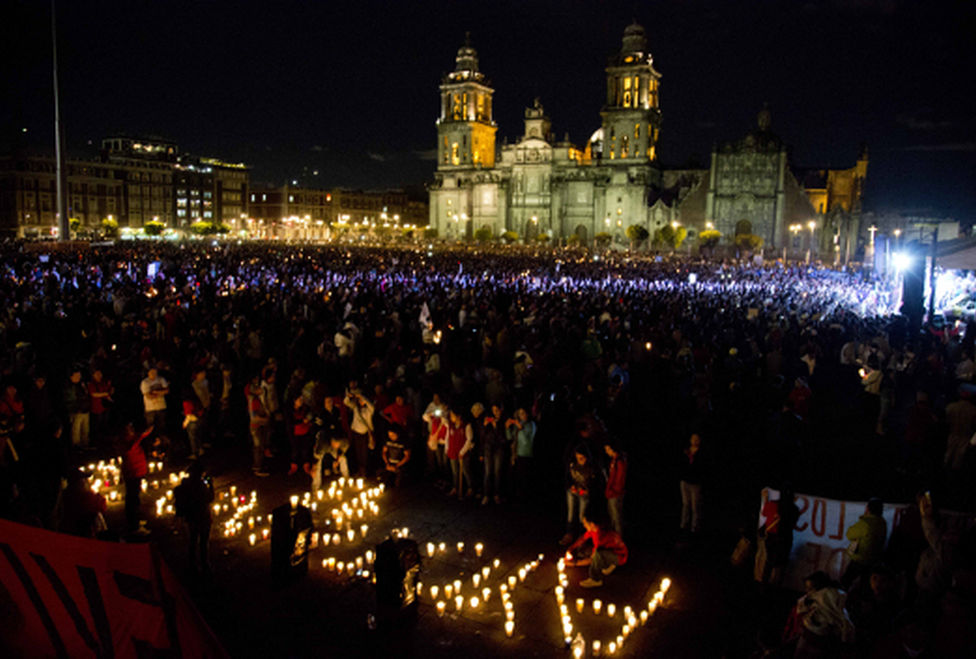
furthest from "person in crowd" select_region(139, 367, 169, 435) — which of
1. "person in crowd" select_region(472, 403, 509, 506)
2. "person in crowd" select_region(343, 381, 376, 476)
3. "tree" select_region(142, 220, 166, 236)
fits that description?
"tree" select_region(142, 220, 166, 236)

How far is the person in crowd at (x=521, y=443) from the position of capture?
859cm

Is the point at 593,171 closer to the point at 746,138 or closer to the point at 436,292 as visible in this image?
the point at 746,138

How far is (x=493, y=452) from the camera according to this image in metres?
8.71

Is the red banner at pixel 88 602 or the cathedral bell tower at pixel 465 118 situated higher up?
the cathedral bell tower at pixel 465 118

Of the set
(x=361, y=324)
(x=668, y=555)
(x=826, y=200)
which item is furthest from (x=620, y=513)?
(x=826, y=200)

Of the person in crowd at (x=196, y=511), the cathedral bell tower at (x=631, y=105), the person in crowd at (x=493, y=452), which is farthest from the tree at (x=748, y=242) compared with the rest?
the person in crowd at (x=196, y=511)

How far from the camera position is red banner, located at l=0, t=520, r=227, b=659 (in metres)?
4.12

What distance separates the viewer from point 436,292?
68.1ft

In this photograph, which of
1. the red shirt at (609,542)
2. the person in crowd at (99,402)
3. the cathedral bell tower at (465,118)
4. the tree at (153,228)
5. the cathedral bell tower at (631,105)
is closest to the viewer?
the red shirt at (609,542)

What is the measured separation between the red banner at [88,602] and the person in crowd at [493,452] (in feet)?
15.9

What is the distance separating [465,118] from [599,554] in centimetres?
9948

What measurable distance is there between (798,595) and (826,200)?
263 feet

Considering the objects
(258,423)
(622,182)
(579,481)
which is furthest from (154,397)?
(622,182)

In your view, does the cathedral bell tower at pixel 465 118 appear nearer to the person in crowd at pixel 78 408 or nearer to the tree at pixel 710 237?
the tree at pixel 710 237
